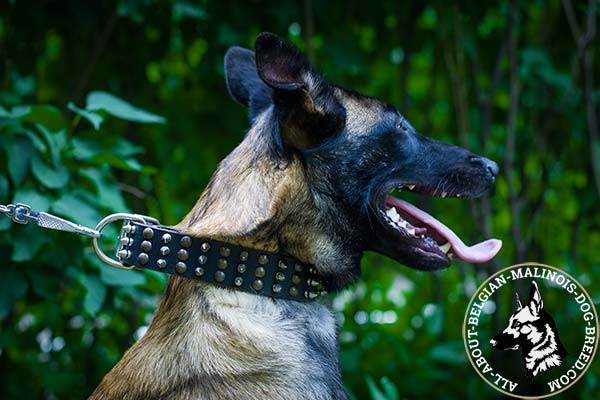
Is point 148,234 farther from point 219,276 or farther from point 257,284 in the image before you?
point 257,284

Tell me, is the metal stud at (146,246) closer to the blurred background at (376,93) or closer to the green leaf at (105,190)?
the green leaf at (105,190)

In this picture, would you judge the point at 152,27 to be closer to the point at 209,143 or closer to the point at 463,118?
the point at 209,143

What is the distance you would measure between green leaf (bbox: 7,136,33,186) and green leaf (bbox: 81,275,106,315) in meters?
0.52

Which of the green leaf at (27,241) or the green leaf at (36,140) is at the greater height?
the green leaf at (36,140)

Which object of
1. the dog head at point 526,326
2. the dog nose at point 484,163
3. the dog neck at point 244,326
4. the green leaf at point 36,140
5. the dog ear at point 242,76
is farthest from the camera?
the green leaf at point 36,140

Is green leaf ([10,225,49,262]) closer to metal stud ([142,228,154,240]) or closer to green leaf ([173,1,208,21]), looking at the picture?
metal stud ([142,228,154,240])

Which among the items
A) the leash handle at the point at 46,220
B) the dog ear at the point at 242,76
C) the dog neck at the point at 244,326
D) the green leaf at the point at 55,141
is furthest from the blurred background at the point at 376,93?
the dog neck at the point at 244,326

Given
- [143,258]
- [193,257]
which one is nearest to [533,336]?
[193,257]

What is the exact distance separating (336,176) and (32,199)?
142 centimetres

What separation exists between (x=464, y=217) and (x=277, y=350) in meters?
3.42

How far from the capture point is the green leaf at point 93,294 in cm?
361

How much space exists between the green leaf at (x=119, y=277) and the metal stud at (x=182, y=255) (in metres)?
1.11

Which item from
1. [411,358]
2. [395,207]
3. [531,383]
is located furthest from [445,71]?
[395,207]

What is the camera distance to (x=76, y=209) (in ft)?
11.6
